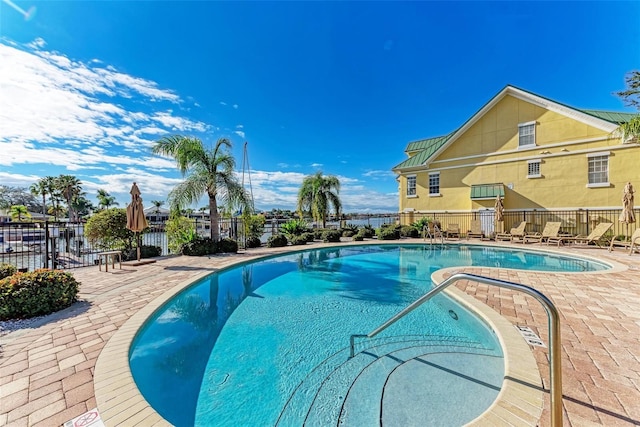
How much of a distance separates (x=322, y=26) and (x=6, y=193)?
75.5 metres

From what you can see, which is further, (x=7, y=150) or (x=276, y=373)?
(x=7, y=150)

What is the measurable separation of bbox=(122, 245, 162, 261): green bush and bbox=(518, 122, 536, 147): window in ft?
70.4

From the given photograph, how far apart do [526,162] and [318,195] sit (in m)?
14.4

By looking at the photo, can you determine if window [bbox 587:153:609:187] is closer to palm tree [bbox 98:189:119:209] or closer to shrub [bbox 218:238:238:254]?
shrub [bbox 218:238:238:254]

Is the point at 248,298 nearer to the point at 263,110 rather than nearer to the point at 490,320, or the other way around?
the point at 490,320

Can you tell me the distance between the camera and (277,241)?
47.2 feet

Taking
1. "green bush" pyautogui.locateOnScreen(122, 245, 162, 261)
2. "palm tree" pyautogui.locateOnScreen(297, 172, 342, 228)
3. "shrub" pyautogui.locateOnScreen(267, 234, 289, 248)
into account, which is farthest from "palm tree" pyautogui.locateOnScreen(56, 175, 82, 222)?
"shrub" pyautogui.locateOnScreen(267, 234, 289, 248)

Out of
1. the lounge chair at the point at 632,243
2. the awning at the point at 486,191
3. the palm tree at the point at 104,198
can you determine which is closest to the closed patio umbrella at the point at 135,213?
the lounge chair at the point at 632,243

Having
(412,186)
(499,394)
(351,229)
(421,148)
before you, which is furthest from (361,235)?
(499,394)

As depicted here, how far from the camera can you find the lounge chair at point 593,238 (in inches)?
469

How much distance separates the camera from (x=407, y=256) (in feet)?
40.1

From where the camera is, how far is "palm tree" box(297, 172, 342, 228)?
21750mm

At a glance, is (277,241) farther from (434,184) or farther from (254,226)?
(434,184)

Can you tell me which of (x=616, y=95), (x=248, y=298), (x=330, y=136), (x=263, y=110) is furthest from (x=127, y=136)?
(x=616, y=95)
